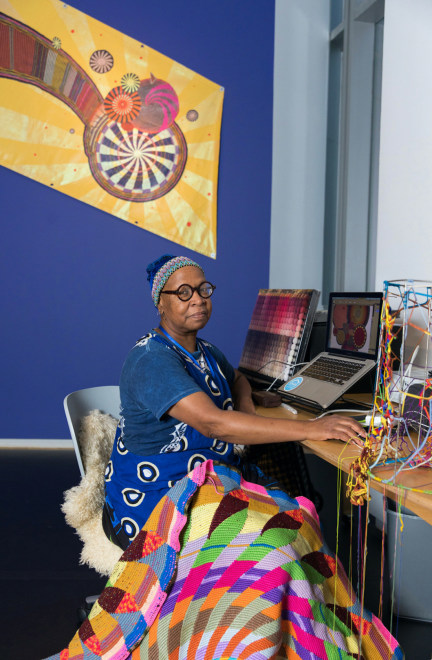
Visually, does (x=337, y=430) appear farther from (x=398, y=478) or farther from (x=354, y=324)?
(x=354, y=324)

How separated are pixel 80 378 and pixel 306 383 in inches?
91.9

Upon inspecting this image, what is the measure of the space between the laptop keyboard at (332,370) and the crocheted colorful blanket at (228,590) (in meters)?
0.51

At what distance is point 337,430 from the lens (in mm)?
1416

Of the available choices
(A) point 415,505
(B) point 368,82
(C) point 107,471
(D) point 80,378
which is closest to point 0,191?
(D) point 80,378

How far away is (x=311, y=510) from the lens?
4.65 feet

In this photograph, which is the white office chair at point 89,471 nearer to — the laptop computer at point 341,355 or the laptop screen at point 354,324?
the laptop computer at point 341,355

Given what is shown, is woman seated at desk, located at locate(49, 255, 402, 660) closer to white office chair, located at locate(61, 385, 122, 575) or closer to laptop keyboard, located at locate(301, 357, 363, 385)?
white office chair, located at locate(61, 385, 122, 575)

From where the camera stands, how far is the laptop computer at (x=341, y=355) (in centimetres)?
180

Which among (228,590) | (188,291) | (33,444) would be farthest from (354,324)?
(33,444)

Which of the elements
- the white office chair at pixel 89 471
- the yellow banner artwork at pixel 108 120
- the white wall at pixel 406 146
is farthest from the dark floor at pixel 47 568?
the yellow banner artwork at pixel 108 120

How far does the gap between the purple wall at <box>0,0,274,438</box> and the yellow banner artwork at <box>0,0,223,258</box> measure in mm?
93

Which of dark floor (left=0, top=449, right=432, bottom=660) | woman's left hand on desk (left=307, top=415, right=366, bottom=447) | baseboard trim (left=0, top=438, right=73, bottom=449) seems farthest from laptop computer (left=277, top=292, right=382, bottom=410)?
baseboard trim (left=0, top=438, right=73, bottom=449)

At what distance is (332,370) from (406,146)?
1.05m

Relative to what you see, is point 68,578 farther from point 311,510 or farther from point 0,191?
point 0,191
